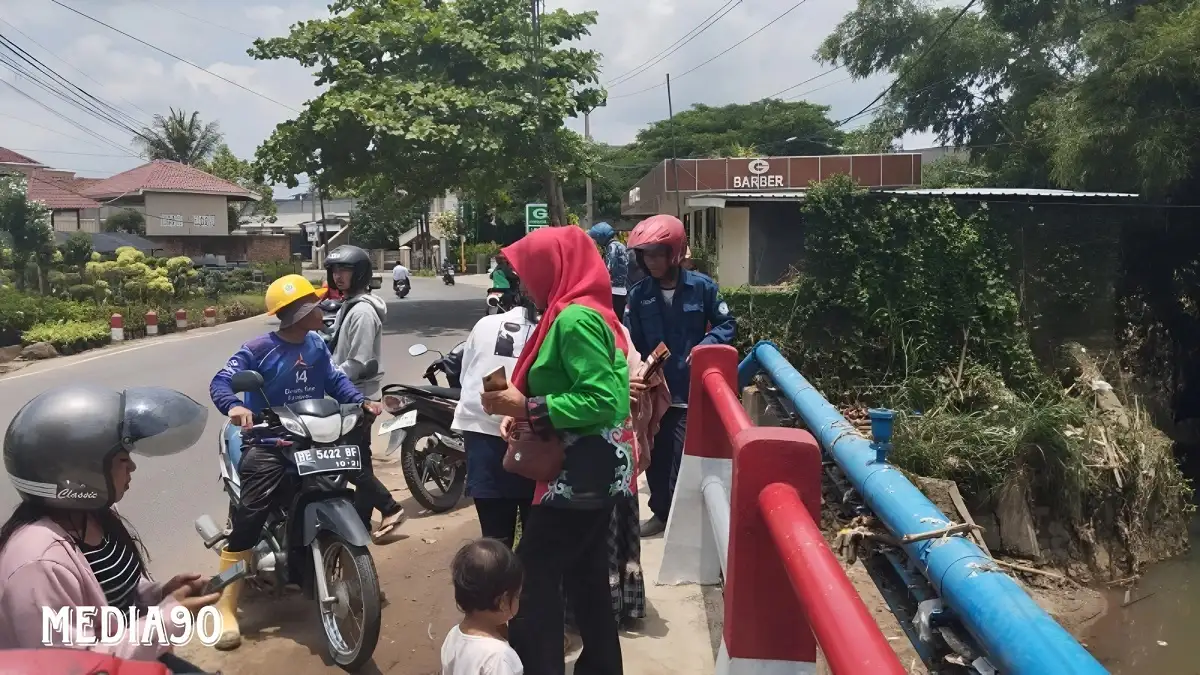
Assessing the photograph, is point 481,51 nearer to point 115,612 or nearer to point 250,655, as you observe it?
point 250,655

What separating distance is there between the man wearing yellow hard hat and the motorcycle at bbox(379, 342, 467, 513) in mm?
1452

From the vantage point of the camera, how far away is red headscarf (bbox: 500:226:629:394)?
9.59 feet

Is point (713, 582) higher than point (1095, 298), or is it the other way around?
point (1095, 298)

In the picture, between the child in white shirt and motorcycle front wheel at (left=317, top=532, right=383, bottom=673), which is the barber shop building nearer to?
motorcycle front wheel at (left=317, top=532, right=383, bottom=673)

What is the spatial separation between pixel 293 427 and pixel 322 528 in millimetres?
431

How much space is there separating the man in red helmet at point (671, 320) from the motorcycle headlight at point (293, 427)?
6.12 ft

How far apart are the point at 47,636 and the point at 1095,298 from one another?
10.3m

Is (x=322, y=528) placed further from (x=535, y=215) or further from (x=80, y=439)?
(x=535, y=215)

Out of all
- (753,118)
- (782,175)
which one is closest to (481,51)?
(782,175)

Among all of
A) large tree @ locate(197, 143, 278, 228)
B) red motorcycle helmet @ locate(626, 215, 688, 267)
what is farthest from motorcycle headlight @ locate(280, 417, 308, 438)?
large tree @ locate(197, 143, 278, 228)

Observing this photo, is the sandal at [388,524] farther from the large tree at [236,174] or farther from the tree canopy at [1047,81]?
the large tree at [236,174]

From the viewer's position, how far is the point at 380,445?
817 cm

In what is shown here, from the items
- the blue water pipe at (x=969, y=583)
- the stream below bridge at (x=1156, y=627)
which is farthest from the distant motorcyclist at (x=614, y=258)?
the stream below bridge at (x=1156, y=627)

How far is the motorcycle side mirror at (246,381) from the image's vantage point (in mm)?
3658
